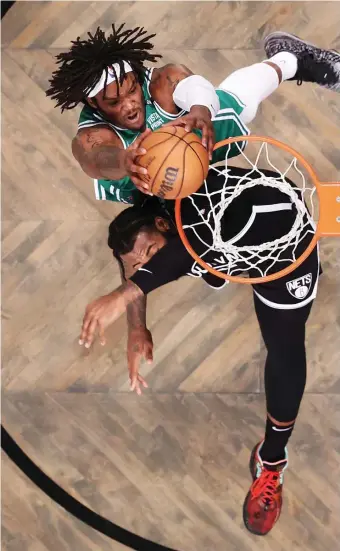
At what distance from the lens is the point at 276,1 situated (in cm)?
191

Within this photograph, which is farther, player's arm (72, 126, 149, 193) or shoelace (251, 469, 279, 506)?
shoelace (251, 469, 279, 506)

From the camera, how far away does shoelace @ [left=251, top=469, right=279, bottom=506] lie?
175 cm

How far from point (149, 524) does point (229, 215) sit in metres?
1.02

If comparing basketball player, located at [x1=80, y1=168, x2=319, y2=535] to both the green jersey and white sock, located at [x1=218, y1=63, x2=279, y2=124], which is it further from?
white sock, located at [x1=218, y1=63, x2=279, y2=124]

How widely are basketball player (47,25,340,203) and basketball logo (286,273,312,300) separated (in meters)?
0.37

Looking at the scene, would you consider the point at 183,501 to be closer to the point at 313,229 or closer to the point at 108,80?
the point at 313,229

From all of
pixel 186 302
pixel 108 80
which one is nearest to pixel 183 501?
pixel 186 302

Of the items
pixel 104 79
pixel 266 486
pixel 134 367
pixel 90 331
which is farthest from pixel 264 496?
pixel 104 79

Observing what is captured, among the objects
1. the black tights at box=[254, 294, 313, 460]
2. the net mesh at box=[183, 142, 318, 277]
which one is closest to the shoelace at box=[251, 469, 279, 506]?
the black tights at box=[254, 294, 313, 460]

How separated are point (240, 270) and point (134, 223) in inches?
12.0

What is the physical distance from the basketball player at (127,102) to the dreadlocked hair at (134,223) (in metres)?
0.05

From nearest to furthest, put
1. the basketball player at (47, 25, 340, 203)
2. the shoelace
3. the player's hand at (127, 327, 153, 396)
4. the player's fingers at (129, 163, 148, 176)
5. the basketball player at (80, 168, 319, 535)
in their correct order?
1. the player's fingers at (129, 163, 148, 176)
2. the basketball player at (47, 25, 340, 203)
3. the basketball player at (80, 168, 319, 535)
4. the player's hand at (127, 327, 153, 396)
5. the shoelace

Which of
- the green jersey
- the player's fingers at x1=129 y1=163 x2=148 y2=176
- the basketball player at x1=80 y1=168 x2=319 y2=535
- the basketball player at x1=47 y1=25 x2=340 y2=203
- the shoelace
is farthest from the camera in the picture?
the shoelace

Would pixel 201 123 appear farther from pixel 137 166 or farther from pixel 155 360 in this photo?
pixel 155 360
